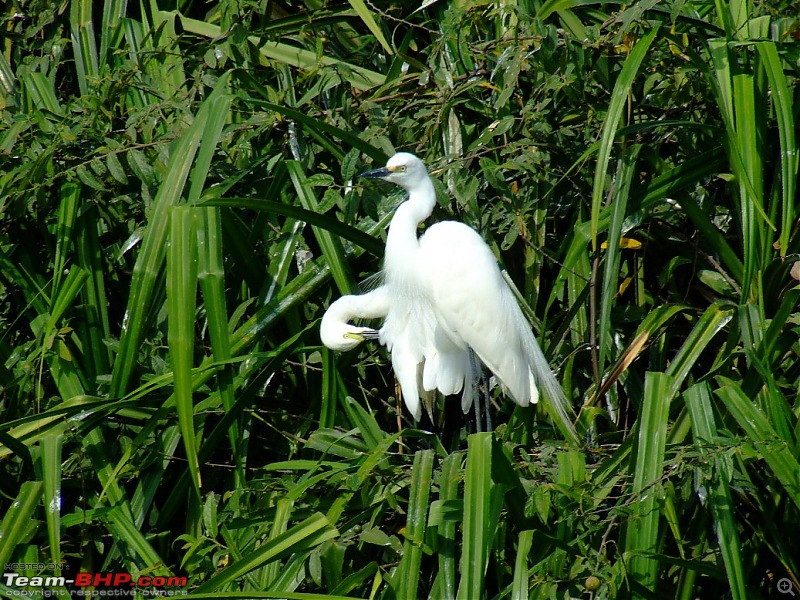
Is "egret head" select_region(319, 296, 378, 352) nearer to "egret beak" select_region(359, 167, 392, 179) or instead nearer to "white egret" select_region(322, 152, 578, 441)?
"white egret" select_region(322, 152, 578, 441)

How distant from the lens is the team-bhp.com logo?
6.19ft

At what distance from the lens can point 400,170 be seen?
2209 mm

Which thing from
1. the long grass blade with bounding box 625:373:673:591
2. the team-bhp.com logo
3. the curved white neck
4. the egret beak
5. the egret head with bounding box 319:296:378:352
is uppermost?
the egret beak

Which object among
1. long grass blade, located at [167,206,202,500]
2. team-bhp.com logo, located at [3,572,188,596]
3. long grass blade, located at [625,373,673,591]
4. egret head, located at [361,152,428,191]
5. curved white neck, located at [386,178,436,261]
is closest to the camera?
long grass blade, located at [625,373,673,591]

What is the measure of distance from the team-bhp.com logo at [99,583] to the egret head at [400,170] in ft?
3.27

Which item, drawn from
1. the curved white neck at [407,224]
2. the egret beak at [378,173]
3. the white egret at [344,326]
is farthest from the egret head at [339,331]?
the egret beak at [378,173]

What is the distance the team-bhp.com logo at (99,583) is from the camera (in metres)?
1.89

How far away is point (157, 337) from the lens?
7.61ft

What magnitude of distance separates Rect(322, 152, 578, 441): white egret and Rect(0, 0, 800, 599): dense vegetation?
0.22 feet

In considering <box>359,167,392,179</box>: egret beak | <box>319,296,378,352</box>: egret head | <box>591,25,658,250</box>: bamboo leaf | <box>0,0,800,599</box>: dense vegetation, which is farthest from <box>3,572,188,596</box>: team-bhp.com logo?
<box>591,25,658,250</box>: bamboo leaf

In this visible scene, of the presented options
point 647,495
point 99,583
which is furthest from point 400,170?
point 99,583

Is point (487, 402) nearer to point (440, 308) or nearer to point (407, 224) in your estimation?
point (440, 308)

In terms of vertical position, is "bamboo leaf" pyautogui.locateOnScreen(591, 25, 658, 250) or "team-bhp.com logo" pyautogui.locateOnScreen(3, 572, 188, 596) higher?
"bamboo leaf" pyautogui.locateOnScreen(591, 25, 658, 250)

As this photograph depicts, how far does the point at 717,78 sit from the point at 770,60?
13 centimetres
